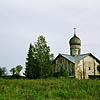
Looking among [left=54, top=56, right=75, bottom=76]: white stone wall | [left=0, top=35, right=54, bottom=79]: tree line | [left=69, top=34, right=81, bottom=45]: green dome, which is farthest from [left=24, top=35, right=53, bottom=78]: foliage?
[left=69, top=34, right=81, bottom=45]: green dome

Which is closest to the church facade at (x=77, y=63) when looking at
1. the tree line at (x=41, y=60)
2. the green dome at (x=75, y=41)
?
the green dome at (x=75, y=41)

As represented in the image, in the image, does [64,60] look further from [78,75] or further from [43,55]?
[43,55]

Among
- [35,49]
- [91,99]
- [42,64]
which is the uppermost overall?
[35,49]

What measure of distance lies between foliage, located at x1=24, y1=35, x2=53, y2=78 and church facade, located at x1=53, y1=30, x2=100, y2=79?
380 inches

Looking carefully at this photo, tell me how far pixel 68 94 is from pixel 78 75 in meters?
31.9

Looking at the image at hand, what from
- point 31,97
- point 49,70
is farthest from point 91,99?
point 49,70

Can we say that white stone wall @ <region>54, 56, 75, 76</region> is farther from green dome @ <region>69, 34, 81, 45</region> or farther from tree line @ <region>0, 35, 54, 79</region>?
tree line @ <region>0, 35, 54, 79</region>

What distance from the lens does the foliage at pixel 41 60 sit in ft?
112

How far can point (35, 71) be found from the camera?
35.0 meters

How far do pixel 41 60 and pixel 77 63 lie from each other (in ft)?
37.0

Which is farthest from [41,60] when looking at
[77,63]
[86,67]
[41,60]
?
[86,67]

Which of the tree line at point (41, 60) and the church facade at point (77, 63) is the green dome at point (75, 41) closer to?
the church facade at point (77, 63)

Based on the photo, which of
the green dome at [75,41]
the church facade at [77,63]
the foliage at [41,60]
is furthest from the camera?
the green dome at [75,41]

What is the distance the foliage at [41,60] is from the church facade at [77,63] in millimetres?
9653
